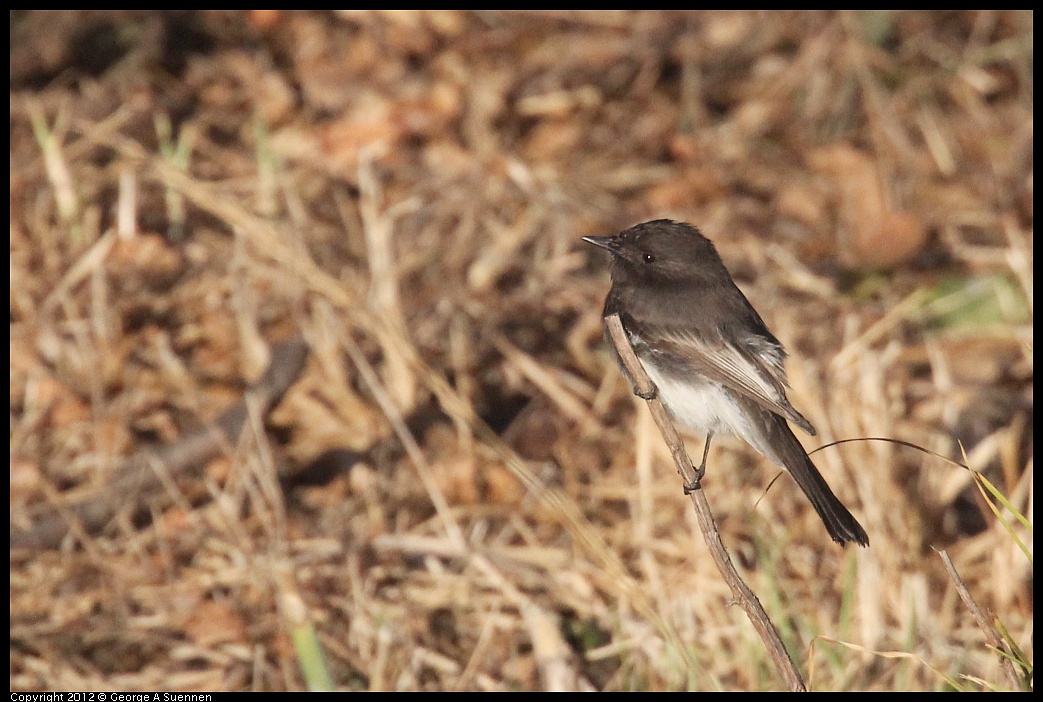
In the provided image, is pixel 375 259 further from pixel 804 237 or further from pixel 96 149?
pixel 804 237

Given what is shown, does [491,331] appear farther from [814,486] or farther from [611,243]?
[814,486]

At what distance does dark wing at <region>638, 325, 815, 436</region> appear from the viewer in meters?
3.16

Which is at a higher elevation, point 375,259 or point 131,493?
point 375,259

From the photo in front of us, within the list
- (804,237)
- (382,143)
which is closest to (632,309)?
(804,237)

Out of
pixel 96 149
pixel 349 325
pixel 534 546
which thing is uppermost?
pixel 96 149

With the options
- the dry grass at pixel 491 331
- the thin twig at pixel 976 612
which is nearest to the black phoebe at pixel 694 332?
the dry grass at pixel 491 331

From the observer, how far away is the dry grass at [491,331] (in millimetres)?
4043

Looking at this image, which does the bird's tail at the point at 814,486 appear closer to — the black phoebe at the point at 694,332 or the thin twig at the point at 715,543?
the black phoebe at the point at 694,332

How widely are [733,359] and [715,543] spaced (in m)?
1.01

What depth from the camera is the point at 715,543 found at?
7.74 feet

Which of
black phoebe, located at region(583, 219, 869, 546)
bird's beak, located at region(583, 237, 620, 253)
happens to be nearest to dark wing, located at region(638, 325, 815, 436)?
black phoebe, located at region(583, 219, 869, 546)

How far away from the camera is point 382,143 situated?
22.5 feet

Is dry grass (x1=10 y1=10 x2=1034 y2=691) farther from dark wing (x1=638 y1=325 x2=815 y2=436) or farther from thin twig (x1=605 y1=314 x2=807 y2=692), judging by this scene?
dark wing (x1=638 y1=325 x2=815 y2=436)
